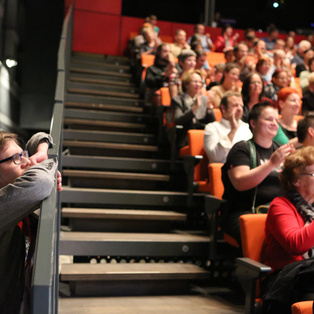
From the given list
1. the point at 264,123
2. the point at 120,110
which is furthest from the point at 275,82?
the point at 264,123

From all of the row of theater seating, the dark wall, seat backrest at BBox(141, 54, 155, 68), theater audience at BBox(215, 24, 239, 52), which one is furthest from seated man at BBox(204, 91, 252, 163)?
theater audience at BBox(215, 24, 239, 52)

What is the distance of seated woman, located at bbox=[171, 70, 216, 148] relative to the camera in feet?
12.0

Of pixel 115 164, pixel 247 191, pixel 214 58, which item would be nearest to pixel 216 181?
pixel 247 191

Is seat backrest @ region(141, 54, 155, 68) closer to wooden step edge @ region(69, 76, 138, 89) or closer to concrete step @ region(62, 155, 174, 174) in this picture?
wooden step edge @ region(69, 76, 138, 89)

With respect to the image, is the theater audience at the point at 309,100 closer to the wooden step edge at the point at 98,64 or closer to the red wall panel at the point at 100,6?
the wooden step edge at the point at 98,64

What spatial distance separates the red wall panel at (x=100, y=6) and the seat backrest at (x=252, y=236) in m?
5.92

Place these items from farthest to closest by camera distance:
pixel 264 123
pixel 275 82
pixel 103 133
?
1. pixel 275 82
2. pixel 103 133
3. pixel 264 123

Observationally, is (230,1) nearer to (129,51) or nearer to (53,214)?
(129,51)

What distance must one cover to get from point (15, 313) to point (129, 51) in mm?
6549

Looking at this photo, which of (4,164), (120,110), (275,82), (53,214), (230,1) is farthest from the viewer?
(230,1)

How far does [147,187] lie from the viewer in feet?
11.7

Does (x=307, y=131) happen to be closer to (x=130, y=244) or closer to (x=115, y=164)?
(x=130, y=244)

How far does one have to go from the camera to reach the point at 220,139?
3129 mm

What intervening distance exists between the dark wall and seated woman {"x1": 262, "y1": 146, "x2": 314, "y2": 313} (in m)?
5.61
